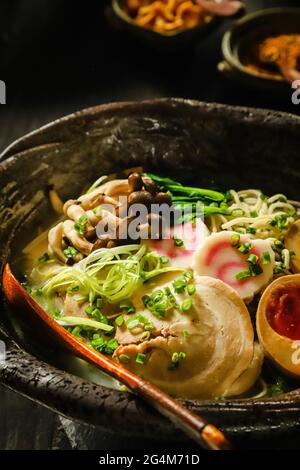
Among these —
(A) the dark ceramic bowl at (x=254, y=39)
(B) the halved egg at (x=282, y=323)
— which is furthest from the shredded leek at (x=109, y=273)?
(A) the dark ceramic bowl at (x=254, y=39)

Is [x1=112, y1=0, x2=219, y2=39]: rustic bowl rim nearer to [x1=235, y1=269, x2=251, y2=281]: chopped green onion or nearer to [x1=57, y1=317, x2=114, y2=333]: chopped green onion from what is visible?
[x1=235, y1=269, x2=251, y2=281]: chopped green onion

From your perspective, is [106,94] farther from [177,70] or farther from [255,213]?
[255,213]

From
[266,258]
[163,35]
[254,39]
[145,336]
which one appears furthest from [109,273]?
[254,39]

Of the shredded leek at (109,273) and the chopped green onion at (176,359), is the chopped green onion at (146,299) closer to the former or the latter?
Answer: the shredded leek at (109,273)

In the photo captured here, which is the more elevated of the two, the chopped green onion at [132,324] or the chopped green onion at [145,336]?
the chopped green onion at [132,324]

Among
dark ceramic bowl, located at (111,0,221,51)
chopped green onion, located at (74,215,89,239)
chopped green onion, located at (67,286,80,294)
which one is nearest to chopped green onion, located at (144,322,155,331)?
chopped green onion, located at (67,286,80,294)

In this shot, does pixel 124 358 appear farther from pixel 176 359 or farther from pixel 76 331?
pixel 76 331
